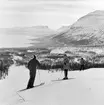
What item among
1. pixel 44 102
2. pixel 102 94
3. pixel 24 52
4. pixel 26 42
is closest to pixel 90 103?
pixel 102 94

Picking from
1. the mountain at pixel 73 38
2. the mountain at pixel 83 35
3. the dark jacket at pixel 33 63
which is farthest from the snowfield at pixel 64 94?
the mountain at pixel 83 35

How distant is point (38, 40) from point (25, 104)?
306 inches

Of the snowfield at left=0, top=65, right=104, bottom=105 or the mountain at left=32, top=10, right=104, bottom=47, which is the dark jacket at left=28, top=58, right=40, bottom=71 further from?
the mountain at left=32, top=10, right=104, bottom=47

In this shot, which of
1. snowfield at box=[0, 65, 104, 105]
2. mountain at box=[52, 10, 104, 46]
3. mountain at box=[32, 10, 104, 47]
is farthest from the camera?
mountain at box=[52, 10, 104, 46]

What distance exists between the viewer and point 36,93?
968 cm

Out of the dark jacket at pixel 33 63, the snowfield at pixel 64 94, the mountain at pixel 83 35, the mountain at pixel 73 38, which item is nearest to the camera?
the snowfield at pixel 64 94

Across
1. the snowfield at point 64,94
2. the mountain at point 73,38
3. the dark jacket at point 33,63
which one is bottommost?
the snowfield at point 64,94

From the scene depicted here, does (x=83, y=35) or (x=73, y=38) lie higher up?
(x=83, y=35)

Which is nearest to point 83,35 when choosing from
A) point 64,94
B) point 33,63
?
point 33,63

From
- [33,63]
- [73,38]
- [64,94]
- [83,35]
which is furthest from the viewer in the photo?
[83,35]

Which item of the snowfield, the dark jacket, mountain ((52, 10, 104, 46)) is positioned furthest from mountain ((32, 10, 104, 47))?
the snowfield

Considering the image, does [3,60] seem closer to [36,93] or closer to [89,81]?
[36,93]

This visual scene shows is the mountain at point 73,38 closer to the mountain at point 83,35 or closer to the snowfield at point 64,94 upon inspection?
the mountain at point 83,35

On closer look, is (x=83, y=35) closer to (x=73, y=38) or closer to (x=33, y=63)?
(x=73, y=38)
